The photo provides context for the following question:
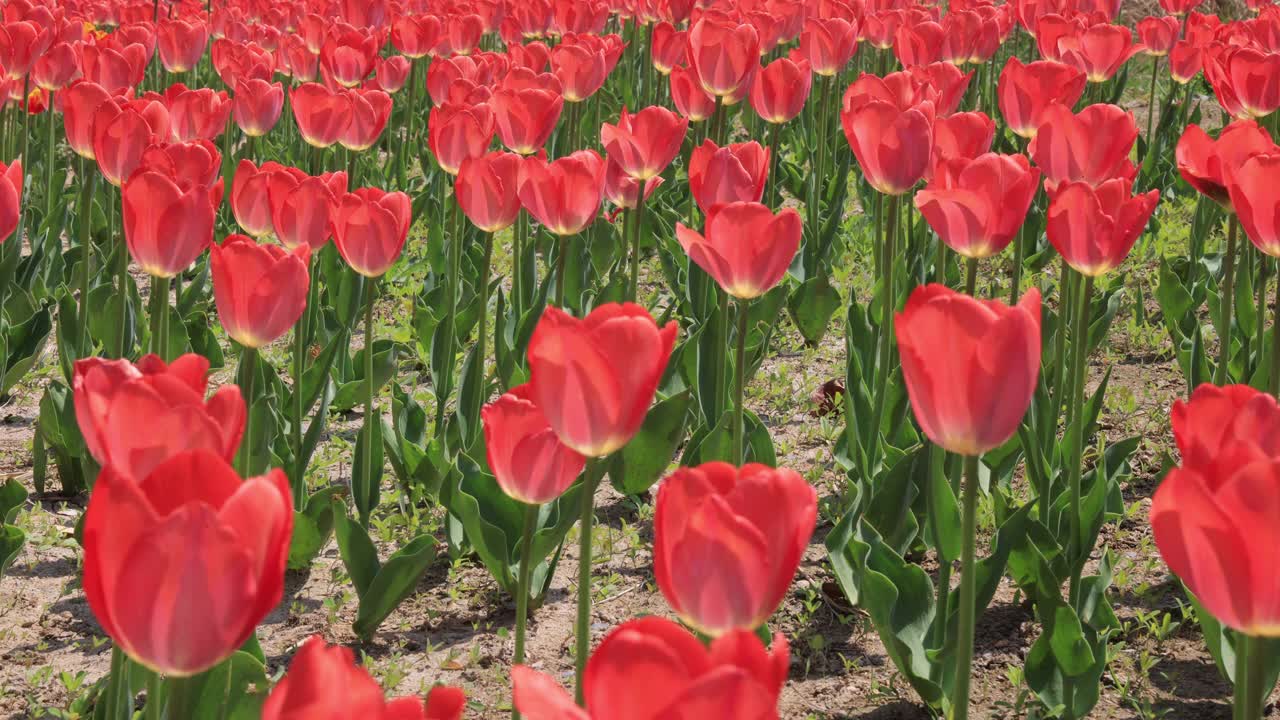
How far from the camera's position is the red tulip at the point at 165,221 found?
2.25 metres

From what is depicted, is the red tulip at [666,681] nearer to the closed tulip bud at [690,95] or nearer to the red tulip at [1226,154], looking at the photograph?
the red tulip at [1226,154]

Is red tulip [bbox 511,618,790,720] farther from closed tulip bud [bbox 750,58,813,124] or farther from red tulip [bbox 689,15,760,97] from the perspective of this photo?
red tulip [bbox 689,15,760,97]

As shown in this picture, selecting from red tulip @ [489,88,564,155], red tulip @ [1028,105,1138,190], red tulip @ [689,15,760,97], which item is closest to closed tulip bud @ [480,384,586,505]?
red tulip @ [1028,105,1138,190]

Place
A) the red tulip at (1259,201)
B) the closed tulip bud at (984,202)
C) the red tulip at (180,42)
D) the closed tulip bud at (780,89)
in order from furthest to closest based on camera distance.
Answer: the red tulip at (180,42), the closed tulip bud at (780,89), the closed tulip bud at (984,202), the red tulip at (1259,201)

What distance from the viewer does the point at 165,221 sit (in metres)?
2.26

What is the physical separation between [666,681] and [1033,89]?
3.00m

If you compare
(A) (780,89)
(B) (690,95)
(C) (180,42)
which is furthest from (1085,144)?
(C) (180,42)

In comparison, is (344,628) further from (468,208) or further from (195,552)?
(195,552)

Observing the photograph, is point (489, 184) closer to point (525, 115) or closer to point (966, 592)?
point (525, 115)

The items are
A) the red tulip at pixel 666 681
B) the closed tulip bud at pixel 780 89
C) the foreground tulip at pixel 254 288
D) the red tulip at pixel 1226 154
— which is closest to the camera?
the red tulip at pixel 666 681

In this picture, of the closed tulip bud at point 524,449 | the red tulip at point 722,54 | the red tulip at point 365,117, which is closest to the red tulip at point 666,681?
the closed tulip bud at point 524,449

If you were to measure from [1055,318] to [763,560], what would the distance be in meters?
2.47

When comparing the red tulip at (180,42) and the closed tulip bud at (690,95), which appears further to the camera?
the red tulip at (180,42)

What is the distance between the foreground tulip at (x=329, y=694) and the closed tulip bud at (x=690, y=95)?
3.41 metres
